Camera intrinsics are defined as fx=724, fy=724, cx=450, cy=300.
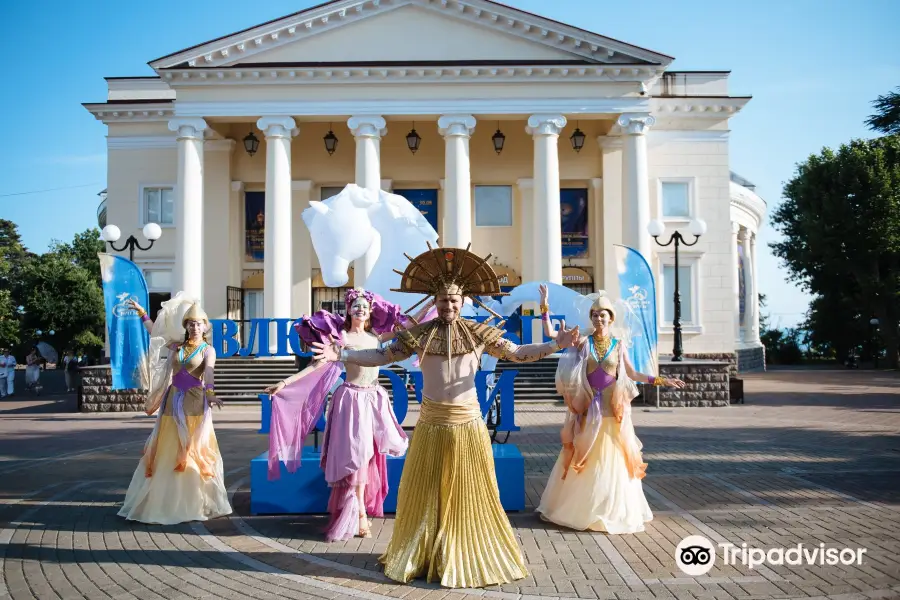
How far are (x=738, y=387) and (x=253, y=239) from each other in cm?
1902

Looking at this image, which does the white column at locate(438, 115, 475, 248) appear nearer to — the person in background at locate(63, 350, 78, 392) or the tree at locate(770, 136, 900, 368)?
the person in background at locate(63, 350, 78, 392)

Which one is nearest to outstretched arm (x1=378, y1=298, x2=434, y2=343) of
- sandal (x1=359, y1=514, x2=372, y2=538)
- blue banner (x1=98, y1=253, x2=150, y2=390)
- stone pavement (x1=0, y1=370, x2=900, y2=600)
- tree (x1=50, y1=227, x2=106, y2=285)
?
sandal (x1=359, y1=514, x2=372, y2=538)

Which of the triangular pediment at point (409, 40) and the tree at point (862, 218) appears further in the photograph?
the tree at point (862, 218)

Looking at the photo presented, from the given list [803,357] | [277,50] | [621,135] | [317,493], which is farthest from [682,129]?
[803,357]

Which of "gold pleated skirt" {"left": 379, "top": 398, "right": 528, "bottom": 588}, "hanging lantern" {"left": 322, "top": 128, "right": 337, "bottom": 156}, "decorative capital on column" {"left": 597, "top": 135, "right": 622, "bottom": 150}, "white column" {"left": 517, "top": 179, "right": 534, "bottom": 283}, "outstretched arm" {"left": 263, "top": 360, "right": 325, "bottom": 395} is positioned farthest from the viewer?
"white column" {"left": 517, "top": 179, "right": 534, "bottom": 283}

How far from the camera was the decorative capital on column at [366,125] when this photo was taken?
25.5 metres

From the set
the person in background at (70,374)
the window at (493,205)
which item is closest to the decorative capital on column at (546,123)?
the window at (493,205)

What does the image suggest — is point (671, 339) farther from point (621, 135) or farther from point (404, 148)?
point (404, 148)

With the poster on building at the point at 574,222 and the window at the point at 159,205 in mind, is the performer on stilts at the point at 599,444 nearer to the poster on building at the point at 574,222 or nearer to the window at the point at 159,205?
the poster on building at the point at 574,222

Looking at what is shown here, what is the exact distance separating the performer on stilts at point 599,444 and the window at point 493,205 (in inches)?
861

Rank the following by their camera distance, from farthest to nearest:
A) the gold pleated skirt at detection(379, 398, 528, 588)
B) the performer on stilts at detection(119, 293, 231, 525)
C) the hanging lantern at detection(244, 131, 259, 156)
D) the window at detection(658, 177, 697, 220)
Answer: the window at detection(658, 177, 697, 220), the hanging lantern at detection(244, 131, 259, 156), the performer on stilts at detection(119, 293, 231, 525), the gold pleated skirt at detection(379, 398, 528, 588)

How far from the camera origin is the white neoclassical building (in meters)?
25.4

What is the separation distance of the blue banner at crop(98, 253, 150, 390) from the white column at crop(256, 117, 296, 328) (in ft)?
23.4

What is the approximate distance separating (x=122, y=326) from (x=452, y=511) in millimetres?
14525
